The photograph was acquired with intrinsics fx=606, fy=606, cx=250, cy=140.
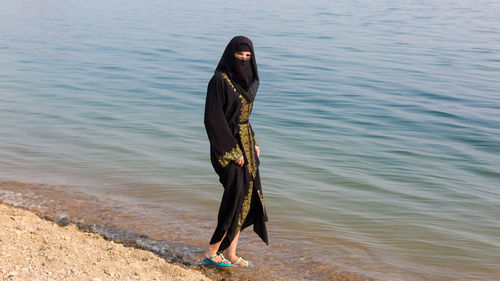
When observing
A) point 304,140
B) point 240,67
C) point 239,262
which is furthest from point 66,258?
point 304,140

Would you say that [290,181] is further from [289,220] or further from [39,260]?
[39,260]

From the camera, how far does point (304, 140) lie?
959 centimetres

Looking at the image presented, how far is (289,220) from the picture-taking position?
623 cm

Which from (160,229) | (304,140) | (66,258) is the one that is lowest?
(160,229)

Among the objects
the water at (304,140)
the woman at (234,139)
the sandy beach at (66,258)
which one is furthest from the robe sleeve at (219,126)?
the water at (304,140)

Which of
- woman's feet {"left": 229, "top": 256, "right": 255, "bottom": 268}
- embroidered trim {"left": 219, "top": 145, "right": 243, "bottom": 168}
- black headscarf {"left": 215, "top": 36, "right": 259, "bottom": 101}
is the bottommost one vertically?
woman's feet {"left": 229, "top": 256, "right": 255, "bottom": 268}

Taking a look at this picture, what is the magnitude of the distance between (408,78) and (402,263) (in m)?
10.6

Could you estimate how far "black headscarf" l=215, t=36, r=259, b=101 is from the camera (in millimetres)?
4246

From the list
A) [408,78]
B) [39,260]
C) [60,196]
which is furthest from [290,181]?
[408,78]

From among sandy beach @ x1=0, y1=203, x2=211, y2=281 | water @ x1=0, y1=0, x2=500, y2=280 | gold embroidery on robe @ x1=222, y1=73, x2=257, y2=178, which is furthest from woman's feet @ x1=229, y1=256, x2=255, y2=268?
gold embroidery on robe @ x1=222, y1=73, x2=257, y2=178

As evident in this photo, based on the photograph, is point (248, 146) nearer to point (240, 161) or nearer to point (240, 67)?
point (240, 161)

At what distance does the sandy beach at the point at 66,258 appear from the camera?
3633 millimetres

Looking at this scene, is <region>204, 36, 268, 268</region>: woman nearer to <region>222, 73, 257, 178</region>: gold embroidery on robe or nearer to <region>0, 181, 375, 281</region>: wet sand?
<region>222, 73, 257, 178</region>: gold embroidery on robe

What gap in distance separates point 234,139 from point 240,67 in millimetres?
515
